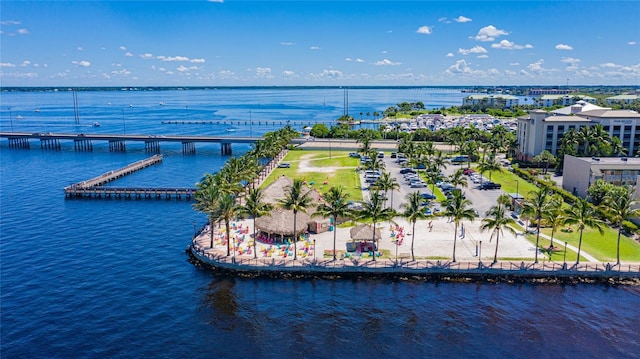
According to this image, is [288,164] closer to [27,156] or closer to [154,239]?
[154,239]

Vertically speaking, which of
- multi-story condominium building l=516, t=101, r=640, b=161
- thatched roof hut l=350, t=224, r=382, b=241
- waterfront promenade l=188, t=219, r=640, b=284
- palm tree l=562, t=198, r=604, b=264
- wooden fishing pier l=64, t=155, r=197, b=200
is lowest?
waterfront promenade l=188, t=219, r=640, b=284

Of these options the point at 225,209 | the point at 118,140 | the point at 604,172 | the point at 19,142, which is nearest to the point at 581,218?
the point at 604,172

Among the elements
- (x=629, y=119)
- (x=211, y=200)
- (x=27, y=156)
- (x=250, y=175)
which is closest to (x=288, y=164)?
(x=250, y=175)

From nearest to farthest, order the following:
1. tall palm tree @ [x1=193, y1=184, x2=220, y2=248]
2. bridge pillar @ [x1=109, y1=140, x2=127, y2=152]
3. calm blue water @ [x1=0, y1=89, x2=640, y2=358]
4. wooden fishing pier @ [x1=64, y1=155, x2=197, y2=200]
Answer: calm blue water @ [x1=0, y1=89, x2=640, y2=358], tall palm tree @ [x1=193, y1=184, x2=220, y2=248], wooden fishing pier @ [x1=64, y1=155, x2=197, y2=200], bridge pillar @ [x1=109, y1=140, x2=127, y2=152]

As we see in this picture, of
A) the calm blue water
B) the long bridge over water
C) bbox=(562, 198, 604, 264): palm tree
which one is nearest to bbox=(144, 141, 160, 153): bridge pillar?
the long bridge over water

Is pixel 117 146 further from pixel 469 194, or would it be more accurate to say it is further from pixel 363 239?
pixel 363 239

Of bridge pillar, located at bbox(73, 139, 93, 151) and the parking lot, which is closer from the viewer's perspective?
the parking lot

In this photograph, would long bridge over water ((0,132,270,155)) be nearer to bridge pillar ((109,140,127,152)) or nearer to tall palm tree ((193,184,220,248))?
bridge pillar ((109,140,127,152))
